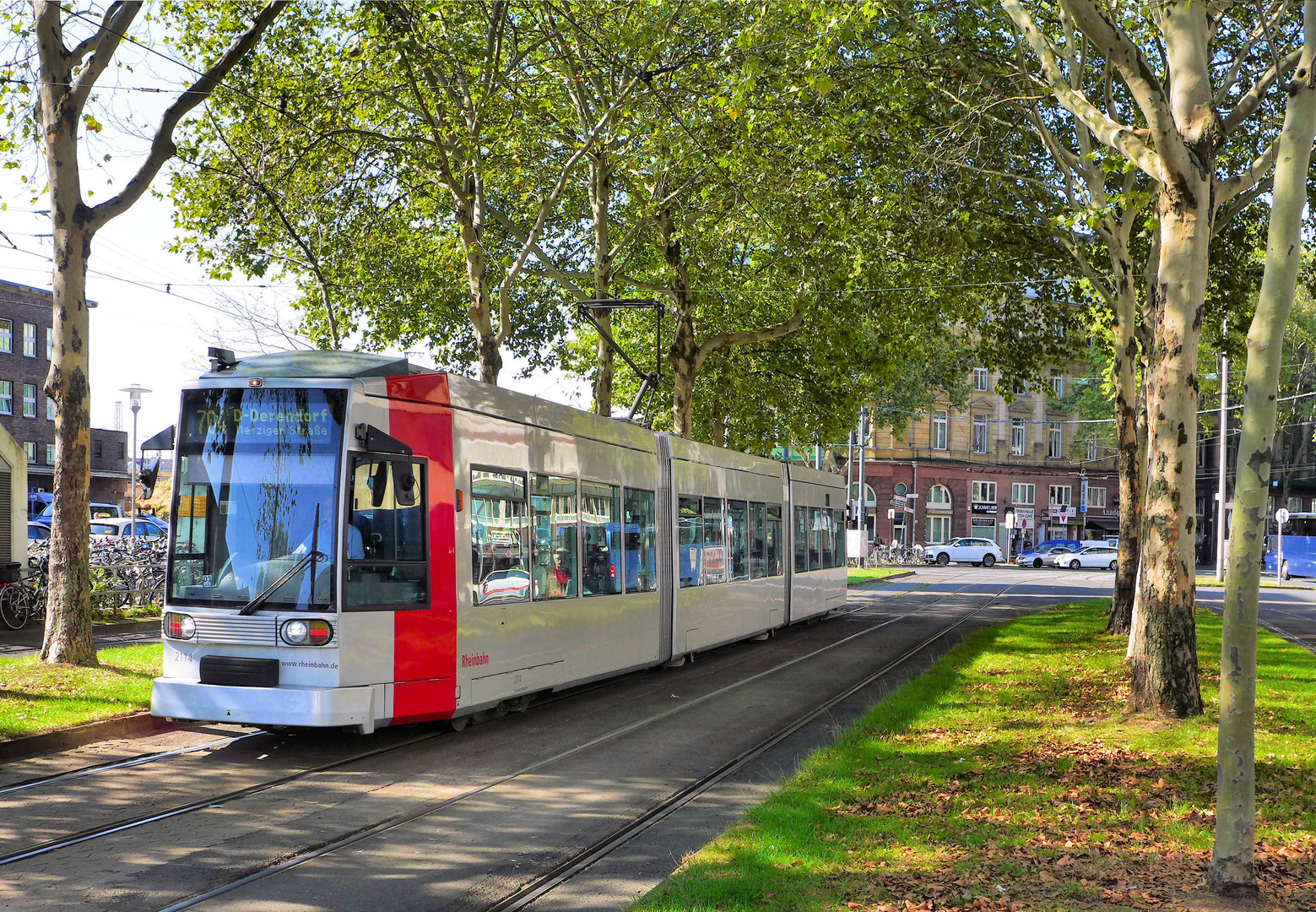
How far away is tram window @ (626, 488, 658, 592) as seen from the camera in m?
14.3

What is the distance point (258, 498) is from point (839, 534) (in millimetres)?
18618

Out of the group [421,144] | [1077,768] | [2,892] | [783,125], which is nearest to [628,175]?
[421,144]

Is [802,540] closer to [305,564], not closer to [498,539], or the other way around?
[498,539]

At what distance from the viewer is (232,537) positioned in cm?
935

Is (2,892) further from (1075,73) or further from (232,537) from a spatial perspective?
(1075,73)

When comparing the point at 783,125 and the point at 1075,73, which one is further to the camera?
the point at 783,125

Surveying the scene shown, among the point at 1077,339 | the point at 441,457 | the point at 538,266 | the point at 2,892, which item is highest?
the point at 538,266

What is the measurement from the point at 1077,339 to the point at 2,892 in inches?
921

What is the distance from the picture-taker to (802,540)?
23.1 metres

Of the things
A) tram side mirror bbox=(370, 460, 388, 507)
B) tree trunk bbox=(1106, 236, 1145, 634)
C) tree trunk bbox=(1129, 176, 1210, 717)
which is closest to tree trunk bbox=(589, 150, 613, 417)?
tree trunk bbox=(1106, 236, 1145, 634)

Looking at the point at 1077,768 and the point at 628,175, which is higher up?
the point at 628,175

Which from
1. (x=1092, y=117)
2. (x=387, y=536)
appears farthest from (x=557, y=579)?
(x=1092, y=117)

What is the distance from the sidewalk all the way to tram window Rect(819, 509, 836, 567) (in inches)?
507

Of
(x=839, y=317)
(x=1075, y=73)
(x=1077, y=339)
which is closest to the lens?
(x=1075, y=73)
